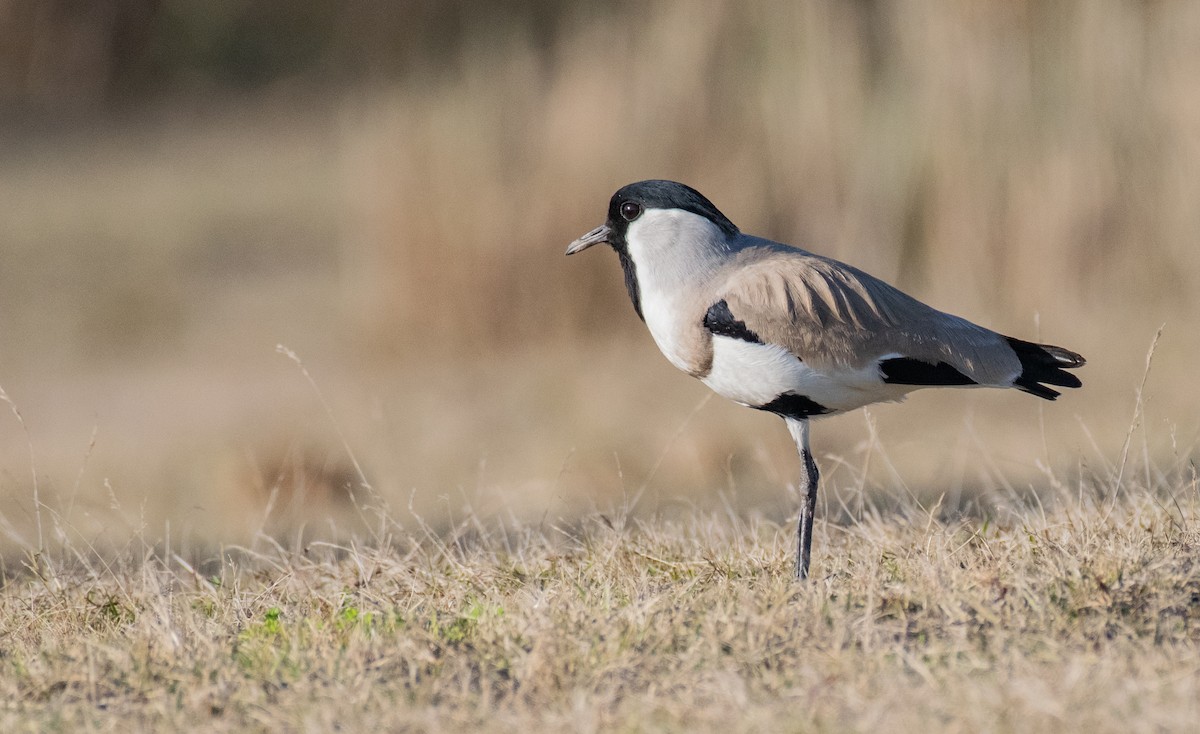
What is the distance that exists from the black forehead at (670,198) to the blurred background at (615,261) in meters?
2.42

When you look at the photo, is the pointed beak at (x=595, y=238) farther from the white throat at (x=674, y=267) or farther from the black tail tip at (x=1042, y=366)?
the black tail tip at (x=1042, y=366)

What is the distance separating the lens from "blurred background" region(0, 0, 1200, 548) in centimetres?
751

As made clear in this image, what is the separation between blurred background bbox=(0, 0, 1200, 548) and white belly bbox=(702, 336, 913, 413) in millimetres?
2565

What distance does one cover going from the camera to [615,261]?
9.55 m

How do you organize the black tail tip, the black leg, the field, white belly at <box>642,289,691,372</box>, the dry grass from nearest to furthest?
the dry grass
the field
the black leg
white belly at <box>642,289,691,372</box>
the black tail tip

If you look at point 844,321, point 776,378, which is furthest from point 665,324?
point 844,321

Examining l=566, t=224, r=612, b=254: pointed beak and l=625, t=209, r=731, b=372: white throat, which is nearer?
l=625, t=209, r=731, b=372: white throat

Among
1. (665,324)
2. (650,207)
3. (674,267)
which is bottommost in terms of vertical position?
(665,324)

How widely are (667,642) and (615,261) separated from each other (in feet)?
21.6

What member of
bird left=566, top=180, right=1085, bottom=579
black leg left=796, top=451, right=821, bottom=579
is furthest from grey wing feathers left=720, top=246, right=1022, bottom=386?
black leg left=796, top=451, right=821, bottom=579

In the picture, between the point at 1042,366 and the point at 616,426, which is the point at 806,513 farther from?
the point at 616,426

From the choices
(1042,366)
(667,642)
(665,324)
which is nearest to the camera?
(667,642)

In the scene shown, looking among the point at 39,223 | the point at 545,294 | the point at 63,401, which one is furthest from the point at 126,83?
the point at 545,294

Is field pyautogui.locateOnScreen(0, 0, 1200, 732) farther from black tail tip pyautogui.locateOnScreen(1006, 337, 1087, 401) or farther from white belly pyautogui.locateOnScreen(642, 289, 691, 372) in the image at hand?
white belly pyautogui.locateOnScreen(642, 289, 691, 372)
